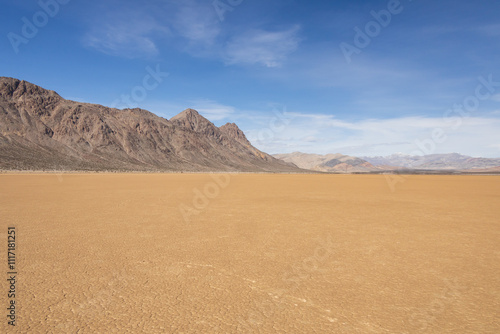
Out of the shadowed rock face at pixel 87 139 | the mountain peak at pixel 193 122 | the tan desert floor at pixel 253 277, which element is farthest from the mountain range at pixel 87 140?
the tan desert floor at pixel 253 277

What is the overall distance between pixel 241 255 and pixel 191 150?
138579mm

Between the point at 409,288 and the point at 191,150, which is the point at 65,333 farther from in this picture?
the point at 191,150

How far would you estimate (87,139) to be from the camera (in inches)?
4237

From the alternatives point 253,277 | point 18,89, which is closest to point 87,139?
point 18,89

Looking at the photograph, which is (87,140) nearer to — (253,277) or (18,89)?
(18,89)

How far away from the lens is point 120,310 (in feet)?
12.9


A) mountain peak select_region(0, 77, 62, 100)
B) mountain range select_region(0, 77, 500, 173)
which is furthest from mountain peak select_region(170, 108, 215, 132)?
mountain peak select_region(0, 77, 62, 100)

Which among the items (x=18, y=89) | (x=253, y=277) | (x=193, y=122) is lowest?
(x=253, y=277)

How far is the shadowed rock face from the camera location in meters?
79.8

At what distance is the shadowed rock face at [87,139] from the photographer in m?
79.8

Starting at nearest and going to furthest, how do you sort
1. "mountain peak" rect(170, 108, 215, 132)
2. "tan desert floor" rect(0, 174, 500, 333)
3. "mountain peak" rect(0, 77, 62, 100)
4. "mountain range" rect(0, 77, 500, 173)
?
"tan desert floor" rect(0, 174, 500, 333) → "mountain range" rect(0, 77, 500, 173) → "mountain peak" rect(0, 77, 62, 100) → "mountain peak" rect(170, 108, 215, 132)

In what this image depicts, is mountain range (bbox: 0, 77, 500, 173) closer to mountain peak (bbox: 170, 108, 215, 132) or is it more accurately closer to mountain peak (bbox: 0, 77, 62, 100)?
mountain peak (bbox: 0, 77, 62, 100)

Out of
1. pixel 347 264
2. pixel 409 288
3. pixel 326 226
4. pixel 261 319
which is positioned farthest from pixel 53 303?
pixel 326 226

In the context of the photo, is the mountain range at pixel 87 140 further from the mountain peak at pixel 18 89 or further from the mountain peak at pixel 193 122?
the mountain peak at pixel 193 122
